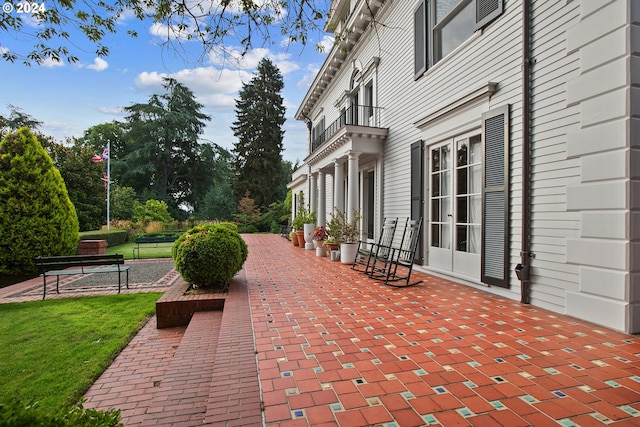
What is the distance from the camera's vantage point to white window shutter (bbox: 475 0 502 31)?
15.8 ft

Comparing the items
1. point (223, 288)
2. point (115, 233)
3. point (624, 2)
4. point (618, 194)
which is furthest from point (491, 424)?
point (115, 233)

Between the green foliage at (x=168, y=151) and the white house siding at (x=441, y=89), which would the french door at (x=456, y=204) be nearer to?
the white house siding at (x=441, y=89)

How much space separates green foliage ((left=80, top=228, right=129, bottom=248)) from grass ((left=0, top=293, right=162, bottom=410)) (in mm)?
7445

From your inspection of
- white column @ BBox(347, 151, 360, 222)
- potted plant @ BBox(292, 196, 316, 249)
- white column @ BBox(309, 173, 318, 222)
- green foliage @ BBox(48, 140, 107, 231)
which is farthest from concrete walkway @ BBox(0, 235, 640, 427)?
green foliage @ BBox(48, 140, 107, 231)

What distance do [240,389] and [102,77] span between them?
7694 millimetres

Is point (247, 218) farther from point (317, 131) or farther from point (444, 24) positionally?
point (444, 24)

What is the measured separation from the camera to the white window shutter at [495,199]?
456 centimetres

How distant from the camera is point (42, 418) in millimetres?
939

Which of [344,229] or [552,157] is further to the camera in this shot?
[344,229]

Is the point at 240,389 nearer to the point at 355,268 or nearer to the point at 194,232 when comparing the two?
the point at 194,232

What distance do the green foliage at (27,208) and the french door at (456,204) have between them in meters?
8.89

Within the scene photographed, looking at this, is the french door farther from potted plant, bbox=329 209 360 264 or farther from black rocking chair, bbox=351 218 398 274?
potted plant, bbox=329 209 360 264

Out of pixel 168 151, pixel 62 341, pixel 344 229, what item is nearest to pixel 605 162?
pixel 344 229

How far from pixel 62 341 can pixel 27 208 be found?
19.6 ft
